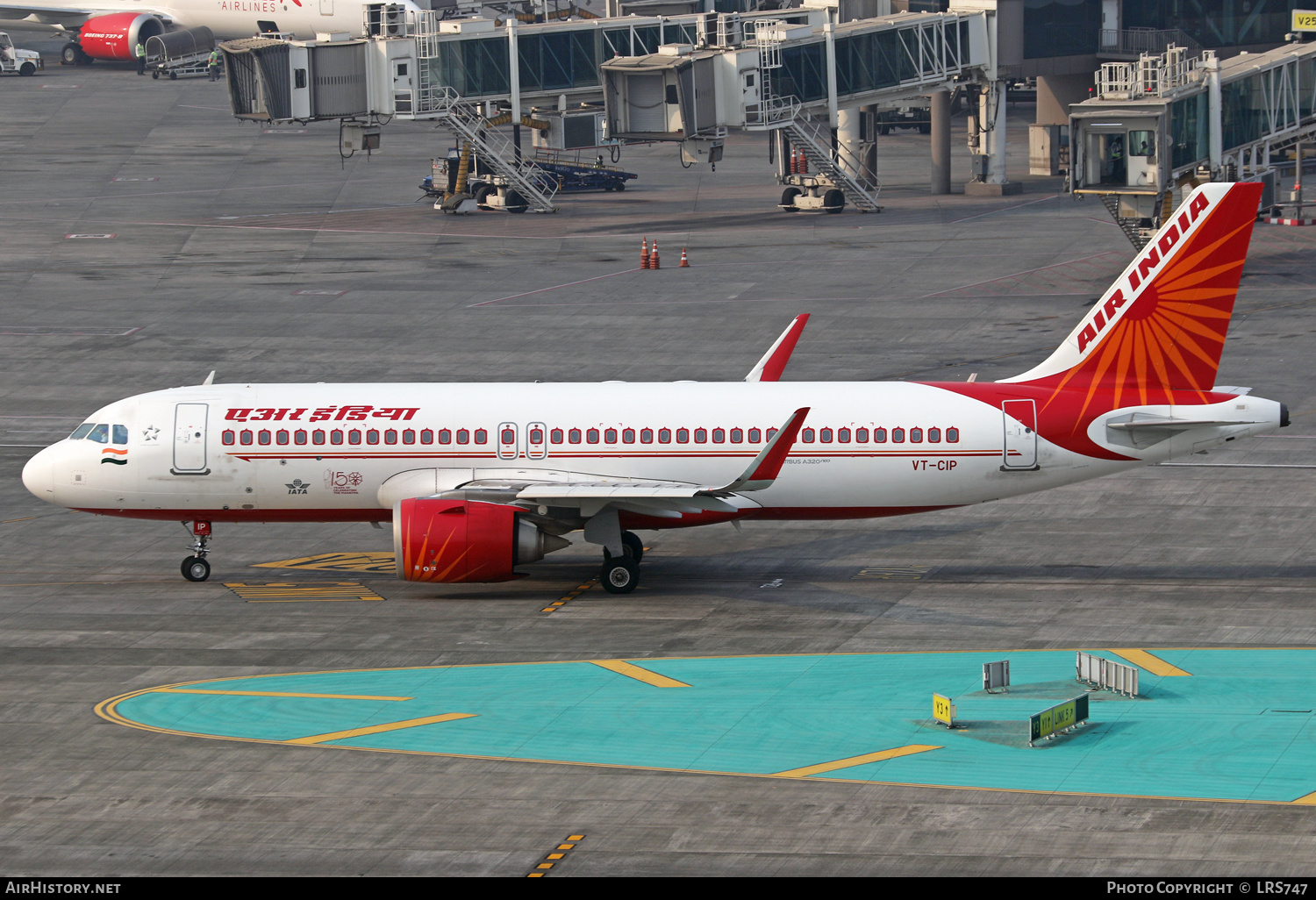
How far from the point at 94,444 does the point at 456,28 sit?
5983 centimetres

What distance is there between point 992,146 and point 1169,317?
65.0 m

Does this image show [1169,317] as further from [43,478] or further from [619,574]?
[43,478]

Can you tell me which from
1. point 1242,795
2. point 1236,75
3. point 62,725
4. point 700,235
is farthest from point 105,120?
point 1242,795

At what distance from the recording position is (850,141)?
10238 cm

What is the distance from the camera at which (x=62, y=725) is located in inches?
1242

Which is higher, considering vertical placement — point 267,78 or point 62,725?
point 267,78

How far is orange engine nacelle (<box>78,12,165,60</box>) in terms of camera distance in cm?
14475

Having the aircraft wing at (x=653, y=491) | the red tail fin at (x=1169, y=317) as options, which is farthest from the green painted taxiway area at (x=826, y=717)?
the red tail fin at (x=1169, y=317)

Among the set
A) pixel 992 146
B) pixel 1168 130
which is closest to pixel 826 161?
pixel 992 146

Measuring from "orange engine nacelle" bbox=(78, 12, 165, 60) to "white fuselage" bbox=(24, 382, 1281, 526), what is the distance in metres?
113

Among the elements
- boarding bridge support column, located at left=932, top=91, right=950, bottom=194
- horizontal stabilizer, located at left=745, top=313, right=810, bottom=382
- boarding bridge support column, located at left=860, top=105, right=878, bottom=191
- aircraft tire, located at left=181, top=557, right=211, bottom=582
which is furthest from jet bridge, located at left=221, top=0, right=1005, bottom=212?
aircraft tire, located at left=181, top=557, right=211, bottom=582

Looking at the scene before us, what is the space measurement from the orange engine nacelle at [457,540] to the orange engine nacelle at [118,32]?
118416 millimetres
